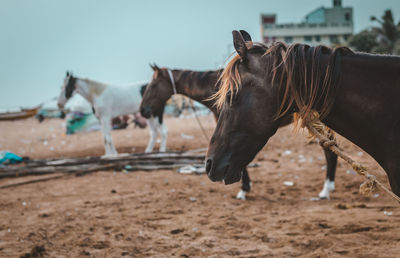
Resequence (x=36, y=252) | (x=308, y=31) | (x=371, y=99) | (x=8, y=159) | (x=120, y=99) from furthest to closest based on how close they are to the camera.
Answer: (x=308, y=31) → (x=120, y=99) → (x=8, y=159) → (x=36, y=252) → (x=371, y=99)

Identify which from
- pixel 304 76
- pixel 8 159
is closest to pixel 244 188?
pixel 304 76

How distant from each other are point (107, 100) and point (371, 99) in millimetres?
8054

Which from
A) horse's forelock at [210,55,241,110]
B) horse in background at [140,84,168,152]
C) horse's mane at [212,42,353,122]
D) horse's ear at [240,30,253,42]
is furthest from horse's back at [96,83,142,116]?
horse's mane at [212,42,353,122]

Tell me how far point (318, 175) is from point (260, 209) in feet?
7.28

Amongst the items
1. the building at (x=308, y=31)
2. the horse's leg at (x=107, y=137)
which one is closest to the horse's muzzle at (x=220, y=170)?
the horse's leg at (x=107, y=137)

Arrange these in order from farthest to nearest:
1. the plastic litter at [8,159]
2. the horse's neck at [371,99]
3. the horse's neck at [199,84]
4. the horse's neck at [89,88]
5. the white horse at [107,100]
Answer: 1. the horse's neck at [89,88]
2. the white horse at [107,100]
3. the plastic litter at [8,159]
4. the horse's neck at [199,84]
5. the horse's neck at [371,99]

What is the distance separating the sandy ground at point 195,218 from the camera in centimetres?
266

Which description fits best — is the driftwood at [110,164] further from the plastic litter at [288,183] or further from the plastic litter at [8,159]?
the plastic litter at [288,183]

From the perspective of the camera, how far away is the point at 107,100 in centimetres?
867

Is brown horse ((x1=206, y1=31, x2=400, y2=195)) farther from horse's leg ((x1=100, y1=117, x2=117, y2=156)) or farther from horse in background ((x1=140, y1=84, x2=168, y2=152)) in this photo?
horse's leg ((x1=100, y1=117, x2=117, y2=156))

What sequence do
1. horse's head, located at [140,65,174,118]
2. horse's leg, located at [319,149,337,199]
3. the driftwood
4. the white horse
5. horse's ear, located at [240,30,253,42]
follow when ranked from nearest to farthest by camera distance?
horse's ear, located at [240,30,253,42] → horse's leg, located at [319,149,337,199] → horse's head, located at [140,65,174,118] → the driftwood → the white horse

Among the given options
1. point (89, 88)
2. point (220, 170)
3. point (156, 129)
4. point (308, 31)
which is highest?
point (308, 31)

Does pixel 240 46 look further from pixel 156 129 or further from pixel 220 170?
pixel 156 129

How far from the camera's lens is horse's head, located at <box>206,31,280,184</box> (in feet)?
5.37
